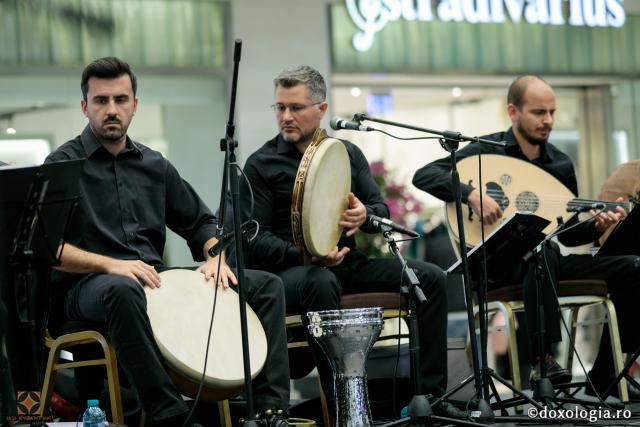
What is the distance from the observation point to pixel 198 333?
410 centimetres

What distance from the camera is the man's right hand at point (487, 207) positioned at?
5145 mm

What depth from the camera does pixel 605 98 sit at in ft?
29.8

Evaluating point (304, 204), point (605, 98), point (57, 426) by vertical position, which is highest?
point (605, 98)

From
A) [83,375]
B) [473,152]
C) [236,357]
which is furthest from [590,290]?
[83,375]

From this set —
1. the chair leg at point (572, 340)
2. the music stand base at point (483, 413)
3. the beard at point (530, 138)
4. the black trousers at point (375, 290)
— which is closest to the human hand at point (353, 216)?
the black trousers at point (375, 290)

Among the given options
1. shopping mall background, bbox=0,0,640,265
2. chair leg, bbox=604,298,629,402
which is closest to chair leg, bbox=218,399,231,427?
chair leg, bbox=604,298,629,402

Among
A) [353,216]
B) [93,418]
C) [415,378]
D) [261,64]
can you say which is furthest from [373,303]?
[261,64]

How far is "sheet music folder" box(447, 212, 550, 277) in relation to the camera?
455 centimetres

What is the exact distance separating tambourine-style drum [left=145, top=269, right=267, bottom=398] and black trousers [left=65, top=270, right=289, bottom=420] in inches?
2.7

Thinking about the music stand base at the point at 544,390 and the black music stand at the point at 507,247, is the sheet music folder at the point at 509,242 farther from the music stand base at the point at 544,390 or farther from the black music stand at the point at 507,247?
the music stand base at the point at 544,390

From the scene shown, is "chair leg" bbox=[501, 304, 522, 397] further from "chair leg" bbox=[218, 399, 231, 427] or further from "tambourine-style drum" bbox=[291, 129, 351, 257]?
"chair leg" bbox=[218, 399, 231, 427]

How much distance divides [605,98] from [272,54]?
296cm

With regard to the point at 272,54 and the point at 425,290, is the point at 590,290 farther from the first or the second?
the point at 272,54

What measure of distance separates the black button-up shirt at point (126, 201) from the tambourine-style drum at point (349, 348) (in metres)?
0.74
